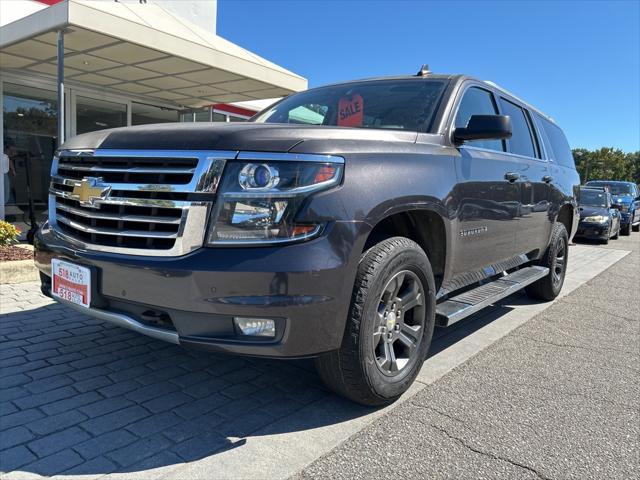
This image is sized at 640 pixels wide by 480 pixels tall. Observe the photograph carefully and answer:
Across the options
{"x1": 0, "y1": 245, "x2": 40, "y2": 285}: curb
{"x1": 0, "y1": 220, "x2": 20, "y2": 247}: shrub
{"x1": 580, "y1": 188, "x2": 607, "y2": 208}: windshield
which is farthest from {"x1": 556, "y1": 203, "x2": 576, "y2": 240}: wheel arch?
{"x1": 580, "y1": 188, "x2": 607, "y2": 208}: windshield

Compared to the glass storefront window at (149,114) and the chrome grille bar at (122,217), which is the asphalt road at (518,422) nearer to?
the chrome grille bar at (122,217)

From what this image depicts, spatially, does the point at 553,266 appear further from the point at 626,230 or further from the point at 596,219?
the point at 626,230

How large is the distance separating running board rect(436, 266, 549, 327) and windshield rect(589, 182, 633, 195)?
16271mm

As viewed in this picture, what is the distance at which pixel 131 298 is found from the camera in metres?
2.42

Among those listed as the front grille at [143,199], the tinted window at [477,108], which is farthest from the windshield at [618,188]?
the front grille at [143,199]

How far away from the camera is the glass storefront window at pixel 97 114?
35.3 ft

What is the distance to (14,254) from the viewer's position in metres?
6.08

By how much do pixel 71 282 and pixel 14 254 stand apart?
13.5 feet

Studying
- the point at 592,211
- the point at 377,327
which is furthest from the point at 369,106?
the point at 592,211

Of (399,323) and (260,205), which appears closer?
(260,205)

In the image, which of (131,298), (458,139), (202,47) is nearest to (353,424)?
(131,298)

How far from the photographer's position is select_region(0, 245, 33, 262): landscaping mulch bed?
19.3 ft

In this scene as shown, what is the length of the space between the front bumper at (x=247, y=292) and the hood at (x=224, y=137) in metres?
0.46

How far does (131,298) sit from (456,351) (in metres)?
2.54
